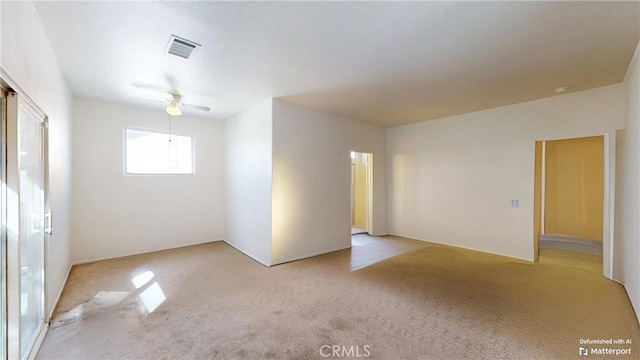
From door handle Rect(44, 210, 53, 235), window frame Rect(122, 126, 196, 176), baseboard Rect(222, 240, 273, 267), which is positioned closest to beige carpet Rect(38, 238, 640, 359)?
baseboard Rect(222, 240, 273, 267)

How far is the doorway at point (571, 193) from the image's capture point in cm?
549

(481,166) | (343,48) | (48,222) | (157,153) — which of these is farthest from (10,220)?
(481,166)

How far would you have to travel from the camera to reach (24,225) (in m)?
1.87

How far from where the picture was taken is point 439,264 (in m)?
4.01

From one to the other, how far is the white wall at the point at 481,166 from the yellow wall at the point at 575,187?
8.40 feet

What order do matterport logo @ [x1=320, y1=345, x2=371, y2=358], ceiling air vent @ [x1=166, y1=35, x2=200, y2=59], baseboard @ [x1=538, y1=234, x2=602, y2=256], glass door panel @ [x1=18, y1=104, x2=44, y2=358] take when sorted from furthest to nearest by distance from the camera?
1. baseboard @ [x1=538, y1=234, x2=602, y2=256]
2. ceiling air vent @ [x1=166, y1=35, x2=200, y2=59]
3. matterport logo @ [x1=320, y1=345, x2=371, y2=358]
4. glass door panel @ [x1=18, y1=104, x2=44, y2=358]

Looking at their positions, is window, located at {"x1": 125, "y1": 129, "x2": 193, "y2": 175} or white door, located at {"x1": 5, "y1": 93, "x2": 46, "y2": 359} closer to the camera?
white door, located at {"x1": 5, "y1": 93, "x2": 46, "y2": 359}

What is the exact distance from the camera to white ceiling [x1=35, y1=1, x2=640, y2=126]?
1.93m

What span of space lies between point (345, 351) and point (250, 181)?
3.24 metres

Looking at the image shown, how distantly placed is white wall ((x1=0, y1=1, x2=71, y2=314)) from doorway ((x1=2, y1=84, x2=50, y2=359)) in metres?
0.16

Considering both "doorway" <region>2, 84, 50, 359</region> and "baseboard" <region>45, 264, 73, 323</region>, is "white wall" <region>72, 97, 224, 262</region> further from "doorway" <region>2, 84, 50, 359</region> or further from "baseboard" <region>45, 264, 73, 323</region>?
"doorway" <region>2, 84, 50, 359</region>

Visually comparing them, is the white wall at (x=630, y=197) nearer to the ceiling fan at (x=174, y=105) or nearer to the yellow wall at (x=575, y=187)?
the yellow wall at (x=575, y=187)

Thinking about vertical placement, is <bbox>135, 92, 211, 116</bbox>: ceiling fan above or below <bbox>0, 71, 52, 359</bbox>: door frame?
above

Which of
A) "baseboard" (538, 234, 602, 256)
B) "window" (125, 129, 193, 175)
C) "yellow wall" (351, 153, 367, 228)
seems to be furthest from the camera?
"yellow wall" (351, 153, 367, 228)
